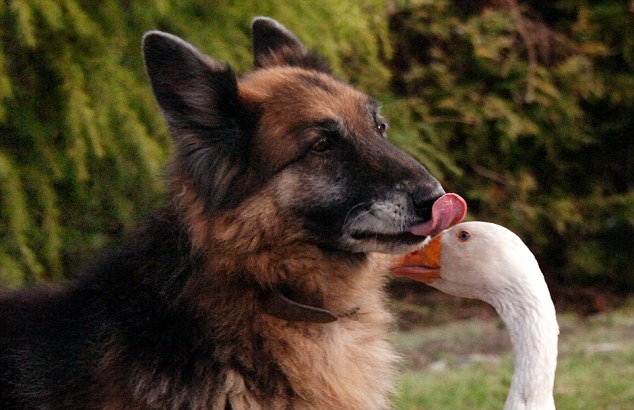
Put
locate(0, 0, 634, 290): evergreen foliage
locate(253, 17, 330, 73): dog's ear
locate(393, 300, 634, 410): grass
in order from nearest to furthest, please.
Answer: locate(253, 17, 330, 73): dog's ear → locate(0, 0, 634, 290): evergreen foliage → locate(393, 300, 634, 410): grass

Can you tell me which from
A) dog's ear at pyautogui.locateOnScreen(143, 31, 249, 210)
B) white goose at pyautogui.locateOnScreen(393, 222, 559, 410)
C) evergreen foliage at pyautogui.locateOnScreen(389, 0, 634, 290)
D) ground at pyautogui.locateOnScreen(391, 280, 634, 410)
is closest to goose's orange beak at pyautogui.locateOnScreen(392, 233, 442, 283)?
white goose at pyautogui.locateOnScreen(393, 222, 559, 410)

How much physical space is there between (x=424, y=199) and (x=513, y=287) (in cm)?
55

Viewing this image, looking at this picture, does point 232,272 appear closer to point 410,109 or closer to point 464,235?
point 464,235

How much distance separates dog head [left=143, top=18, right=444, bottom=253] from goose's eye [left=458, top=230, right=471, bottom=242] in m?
0.25

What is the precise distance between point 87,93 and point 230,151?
3058 mm

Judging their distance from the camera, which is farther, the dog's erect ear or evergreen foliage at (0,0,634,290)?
evergreen foliage at (0,0,634,290)

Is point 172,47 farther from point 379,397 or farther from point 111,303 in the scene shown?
point 379,397

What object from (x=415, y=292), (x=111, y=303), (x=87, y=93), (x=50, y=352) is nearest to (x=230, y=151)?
(x=111, y=303)

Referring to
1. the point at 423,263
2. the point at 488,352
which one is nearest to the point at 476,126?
the point at 488,352

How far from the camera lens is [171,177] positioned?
13.1ft

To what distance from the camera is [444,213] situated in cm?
379

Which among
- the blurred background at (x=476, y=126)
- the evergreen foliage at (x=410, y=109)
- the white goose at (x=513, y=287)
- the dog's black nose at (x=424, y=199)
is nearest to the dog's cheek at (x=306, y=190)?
the dog's black nose at (x=424, y=199)

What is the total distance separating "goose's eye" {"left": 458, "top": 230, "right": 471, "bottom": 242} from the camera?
402cm

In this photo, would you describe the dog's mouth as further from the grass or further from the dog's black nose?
the grass
